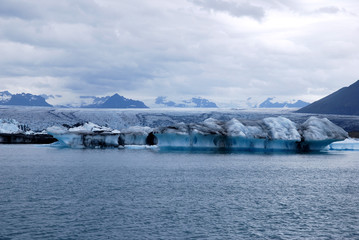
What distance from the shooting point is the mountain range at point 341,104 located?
138 m

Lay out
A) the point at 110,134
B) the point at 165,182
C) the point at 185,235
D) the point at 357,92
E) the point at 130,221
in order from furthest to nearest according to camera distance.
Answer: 1. the point at 357,92
2. the point at 110,134
3. the point at 165,182
4. the point at 130,221
5. the point at 185,235

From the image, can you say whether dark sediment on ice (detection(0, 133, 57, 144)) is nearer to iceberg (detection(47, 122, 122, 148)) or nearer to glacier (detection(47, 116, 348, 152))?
iceberg (detection(47, 122, 122, 148))

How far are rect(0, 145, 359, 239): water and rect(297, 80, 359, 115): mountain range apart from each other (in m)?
Result: 118

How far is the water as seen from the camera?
1247cm

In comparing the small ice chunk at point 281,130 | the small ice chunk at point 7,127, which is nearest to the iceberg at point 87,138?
the small ice chunk at point 7,127

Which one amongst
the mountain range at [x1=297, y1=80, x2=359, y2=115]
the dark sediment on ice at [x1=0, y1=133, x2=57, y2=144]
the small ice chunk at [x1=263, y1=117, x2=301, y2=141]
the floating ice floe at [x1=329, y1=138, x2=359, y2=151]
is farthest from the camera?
the mountain range at [x1=297, y1=80, x2=359, y2=115]

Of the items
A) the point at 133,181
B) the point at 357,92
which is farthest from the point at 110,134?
the point at 357,92

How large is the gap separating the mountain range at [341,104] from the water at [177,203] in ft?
387

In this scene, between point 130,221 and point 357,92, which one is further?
point 357,92

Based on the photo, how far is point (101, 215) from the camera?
46.7 feet

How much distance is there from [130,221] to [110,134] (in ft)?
115

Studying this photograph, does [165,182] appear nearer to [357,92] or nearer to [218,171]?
[218,171]

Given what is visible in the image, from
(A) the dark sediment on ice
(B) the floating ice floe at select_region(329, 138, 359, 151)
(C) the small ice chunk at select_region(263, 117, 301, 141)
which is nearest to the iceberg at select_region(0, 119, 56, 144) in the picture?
(A) the dark sediment on ice

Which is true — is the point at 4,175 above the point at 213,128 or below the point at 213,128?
below
